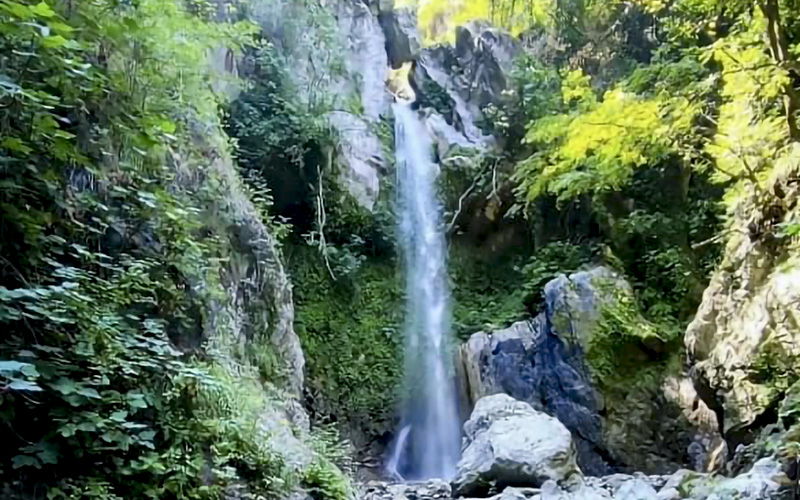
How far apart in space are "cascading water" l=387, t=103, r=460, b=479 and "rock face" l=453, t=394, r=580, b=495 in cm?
222

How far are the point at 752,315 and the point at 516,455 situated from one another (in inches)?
93.1

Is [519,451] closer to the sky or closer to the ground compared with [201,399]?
closer to the ground

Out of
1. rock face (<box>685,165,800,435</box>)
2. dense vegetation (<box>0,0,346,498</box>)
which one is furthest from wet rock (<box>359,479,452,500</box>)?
rock face (<box>685,165,800,435</box>)

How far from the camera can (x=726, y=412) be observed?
18.1 ft

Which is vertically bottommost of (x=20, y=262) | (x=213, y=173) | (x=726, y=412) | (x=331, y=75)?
(x=726, y=412)

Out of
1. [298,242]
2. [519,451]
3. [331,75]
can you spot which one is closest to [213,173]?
[519,451]

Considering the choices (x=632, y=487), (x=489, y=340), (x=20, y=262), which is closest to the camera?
(x=20, y=262)

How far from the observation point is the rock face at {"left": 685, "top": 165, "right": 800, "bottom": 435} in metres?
4.97

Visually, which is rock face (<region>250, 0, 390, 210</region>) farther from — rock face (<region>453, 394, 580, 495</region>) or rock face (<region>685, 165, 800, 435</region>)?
rock face (<region>685, 165, 800, 435</region>)

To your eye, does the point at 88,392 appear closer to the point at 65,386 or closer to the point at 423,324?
the point at 65,386

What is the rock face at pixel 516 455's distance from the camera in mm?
5281

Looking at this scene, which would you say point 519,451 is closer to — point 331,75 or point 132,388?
point 132,388

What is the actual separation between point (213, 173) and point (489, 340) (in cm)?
463

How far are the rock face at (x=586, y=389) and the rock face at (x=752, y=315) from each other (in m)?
1.14
